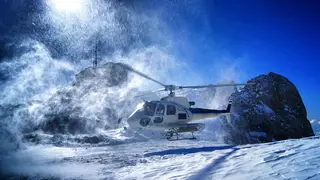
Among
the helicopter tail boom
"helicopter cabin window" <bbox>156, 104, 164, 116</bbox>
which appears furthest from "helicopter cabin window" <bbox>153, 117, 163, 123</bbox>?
the helicopter tail boom

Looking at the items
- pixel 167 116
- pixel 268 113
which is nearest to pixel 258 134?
pixel 268 113

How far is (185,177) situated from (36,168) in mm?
8655

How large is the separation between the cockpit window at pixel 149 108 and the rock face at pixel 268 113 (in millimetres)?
31015

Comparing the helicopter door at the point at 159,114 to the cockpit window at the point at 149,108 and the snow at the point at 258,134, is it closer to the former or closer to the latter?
the cockpit window at the point at 149,108

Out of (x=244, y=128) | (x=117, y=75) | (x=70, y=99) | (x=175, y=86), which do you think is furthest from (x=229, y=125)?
(x=70, y=99)

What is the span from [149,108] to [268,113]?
45.2 m

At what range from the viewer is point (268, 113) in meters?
46.2

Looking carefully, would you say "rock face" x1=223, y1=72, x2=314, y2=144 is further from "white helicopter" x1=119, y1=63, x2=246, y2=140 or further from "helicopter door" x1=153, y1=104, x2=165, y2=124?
"helicopter door" x1=153, y1=104, x2=165, y2=124

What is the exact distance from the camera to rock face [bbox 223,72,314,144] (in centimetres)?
4288

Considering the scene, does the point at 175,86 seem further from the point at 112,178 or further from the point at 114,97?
the point at 114,97

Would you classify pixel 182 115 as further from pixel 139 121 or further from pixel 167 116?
pixel 139 121

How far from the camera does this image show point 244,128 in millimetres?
42875

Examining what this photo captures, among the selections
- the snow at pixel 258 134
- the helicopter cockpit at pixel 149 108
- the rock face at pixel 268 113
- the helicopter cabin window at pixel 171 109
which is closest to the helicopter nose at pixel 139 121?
the helicopter cockpit at pixel 149 108

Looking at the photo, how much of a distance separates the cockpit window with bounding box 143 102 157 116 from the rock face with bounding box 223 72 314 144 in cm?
3102
